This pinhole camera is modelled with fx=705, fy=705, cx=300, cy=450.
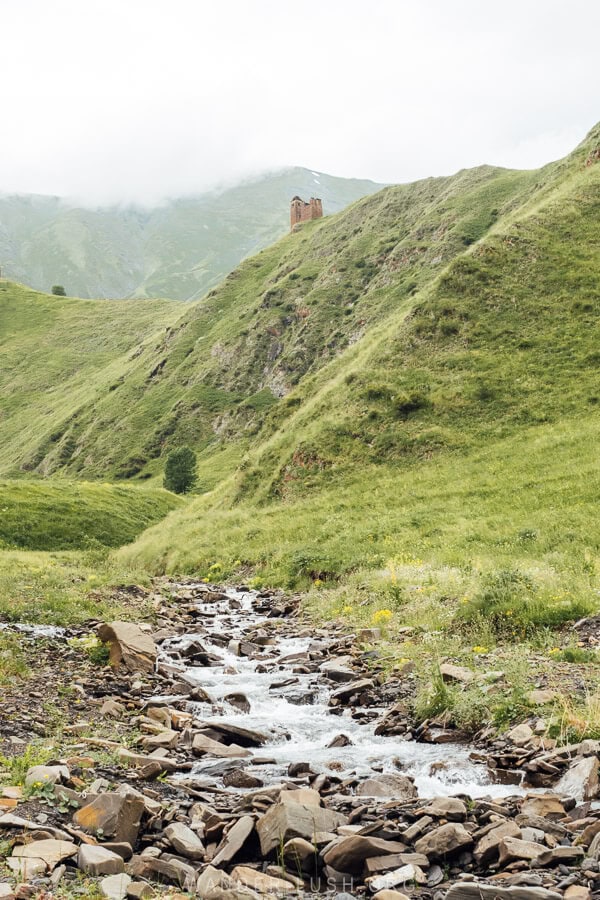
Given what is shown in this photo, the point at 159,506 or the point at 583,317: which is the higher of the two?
the point at 583,317

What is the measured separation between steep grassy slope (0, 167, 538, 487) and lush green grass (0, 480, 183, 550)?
41033 mm

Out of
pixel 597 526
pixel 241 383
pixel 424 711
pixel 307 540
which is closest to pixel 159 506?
pixel 307 540

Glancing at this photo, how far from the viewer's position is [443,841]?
725 centimetres

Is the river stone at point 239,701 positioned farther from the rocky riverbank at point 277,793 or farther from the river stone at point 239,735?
the river stone at point 239,735

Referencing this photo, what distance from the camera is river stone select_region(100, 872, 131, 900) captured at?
6316 mm

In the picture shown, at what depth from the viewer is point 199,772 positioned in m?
10.3

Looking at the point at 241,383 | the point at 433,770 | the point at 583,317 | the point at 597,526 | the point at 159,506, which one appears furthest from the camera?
the point at 241,383

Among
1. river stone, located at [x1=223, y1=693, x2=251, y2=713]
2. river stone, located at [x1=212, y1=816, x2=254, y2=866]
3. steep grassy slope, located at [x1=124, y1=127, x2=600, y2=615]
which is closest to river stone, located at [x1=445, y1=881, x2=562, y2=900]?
river stone, located at [x1=212, y1=816, x2=254, y2=866]

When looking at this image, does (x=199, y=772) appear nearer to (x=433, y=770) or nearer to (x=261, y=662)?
(x=433, y=770)

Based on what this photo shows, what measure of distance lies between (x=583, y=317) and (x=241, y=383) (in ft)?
304

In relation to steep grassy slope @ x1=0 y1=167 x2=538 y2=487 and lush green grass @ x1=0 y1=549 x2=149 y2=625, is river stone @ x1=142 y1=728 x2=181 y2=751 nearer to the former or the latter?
lush green grass @ x1=0 y1=549 x2=149 y2=625

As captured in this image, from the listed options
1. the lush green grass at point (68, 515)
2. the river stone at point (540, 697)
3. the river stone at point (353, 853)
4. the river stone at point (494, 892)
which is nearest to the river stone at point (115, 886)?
the river stone at point (353, 853)

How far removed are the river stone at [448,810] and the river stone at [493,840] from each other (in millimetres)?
528

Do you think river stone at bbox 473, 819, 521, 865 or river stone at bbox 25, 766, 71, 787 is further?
river stone at bbox 25, 766, 71, 787
